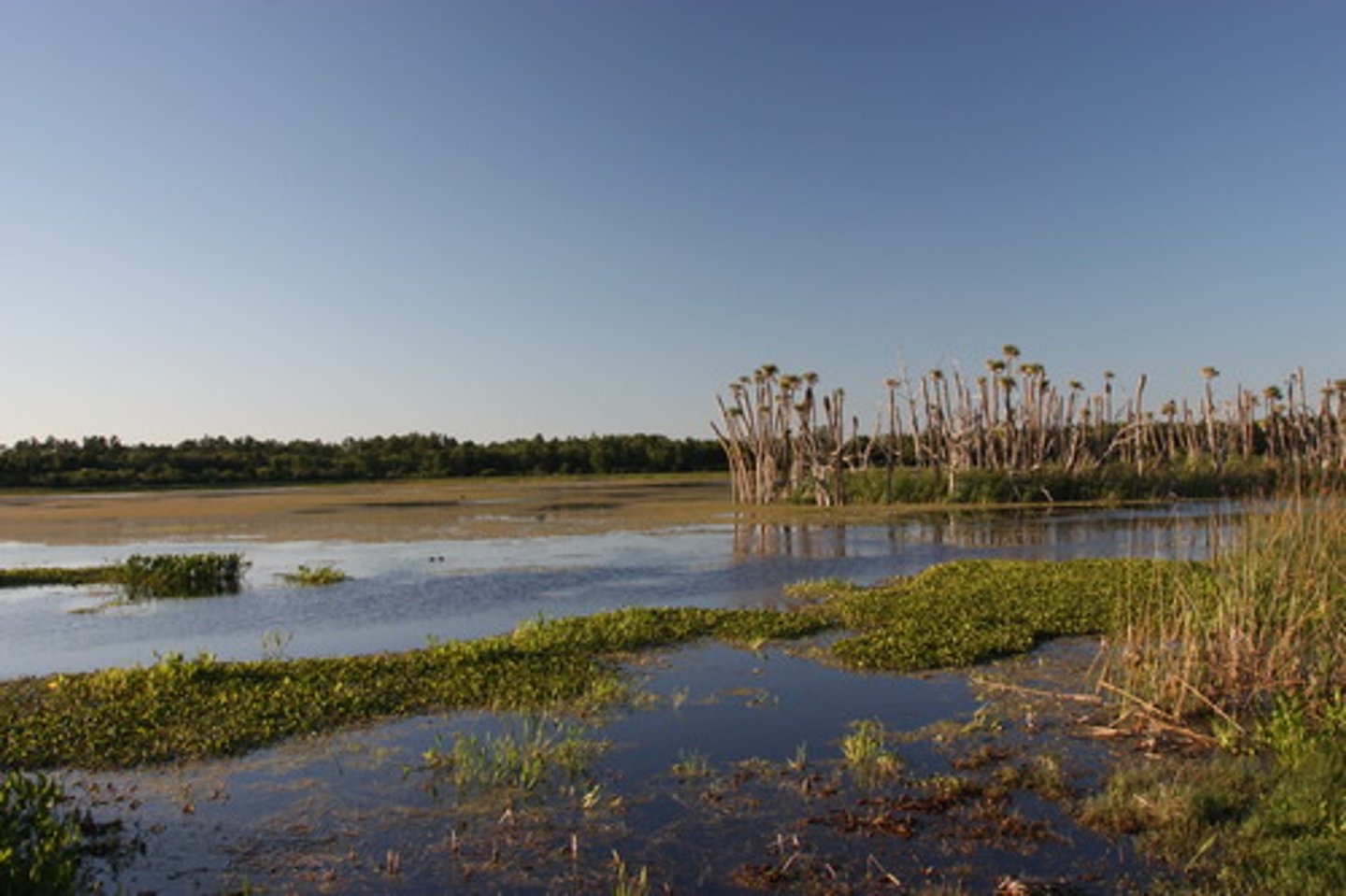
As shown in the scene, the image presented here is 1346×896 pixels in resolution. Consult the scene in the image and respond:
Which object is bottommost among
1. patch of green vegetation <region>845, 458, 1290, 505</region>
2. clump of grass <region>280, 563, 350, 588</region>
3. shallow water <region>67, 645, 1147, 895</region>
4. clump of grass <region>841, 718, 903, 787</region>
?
shallow water <region>67, 645, 1147, 895</region>

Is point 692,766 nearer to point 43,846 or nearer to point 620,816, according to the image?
point 620,816

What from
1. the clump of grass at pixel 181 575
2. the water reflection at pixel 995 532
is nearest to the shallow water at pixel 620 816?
the clump of grass at pixel 181 575

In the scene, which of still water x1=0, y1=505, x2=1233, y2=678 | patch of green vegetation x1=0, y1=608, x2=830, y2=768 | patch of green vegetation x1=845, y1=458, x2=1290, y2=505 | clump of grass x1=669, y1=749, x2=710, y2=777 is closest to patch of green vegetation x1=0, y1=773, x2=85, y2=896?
patch of green vegetation x1=0, y1=608, x2=830, y2=768

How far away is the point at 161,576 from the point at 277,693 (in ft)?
46.7

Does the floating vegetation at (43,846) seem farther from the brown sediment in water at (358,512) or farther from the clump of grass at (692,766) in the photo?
the brown sediment in water at (358,512)

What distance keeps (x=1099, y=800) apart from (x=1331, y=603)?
11.6 ft

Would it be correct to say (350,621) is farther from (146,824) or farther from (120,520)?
(120,520)

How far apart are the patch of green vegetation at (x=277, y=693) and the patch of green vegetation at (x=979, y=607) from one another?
71.7 inches

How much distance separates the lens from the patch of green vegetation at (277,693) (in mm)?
9898

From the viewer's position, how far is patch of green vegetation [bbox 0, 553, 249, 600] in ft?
75.8

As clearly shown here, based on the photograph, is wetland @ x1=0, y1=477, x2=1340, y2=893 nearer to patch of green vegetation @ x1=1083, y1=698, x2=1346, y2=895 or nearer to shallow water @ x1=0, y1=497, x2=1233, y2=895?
shallow water @ x1=0, y1=497, x2=1233, y2=895

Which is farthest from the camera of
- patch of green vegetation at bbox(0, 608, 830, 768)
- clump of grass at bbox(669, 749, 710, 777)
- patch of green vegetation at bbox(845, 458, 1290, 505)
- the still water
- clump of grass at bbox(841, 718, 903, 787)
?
patch of green vegetation at bbox(845, 458, 1290, 505)

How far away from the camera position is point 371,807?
26.8ft

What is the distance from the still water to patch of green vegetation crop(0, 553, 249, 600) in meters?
0.73
